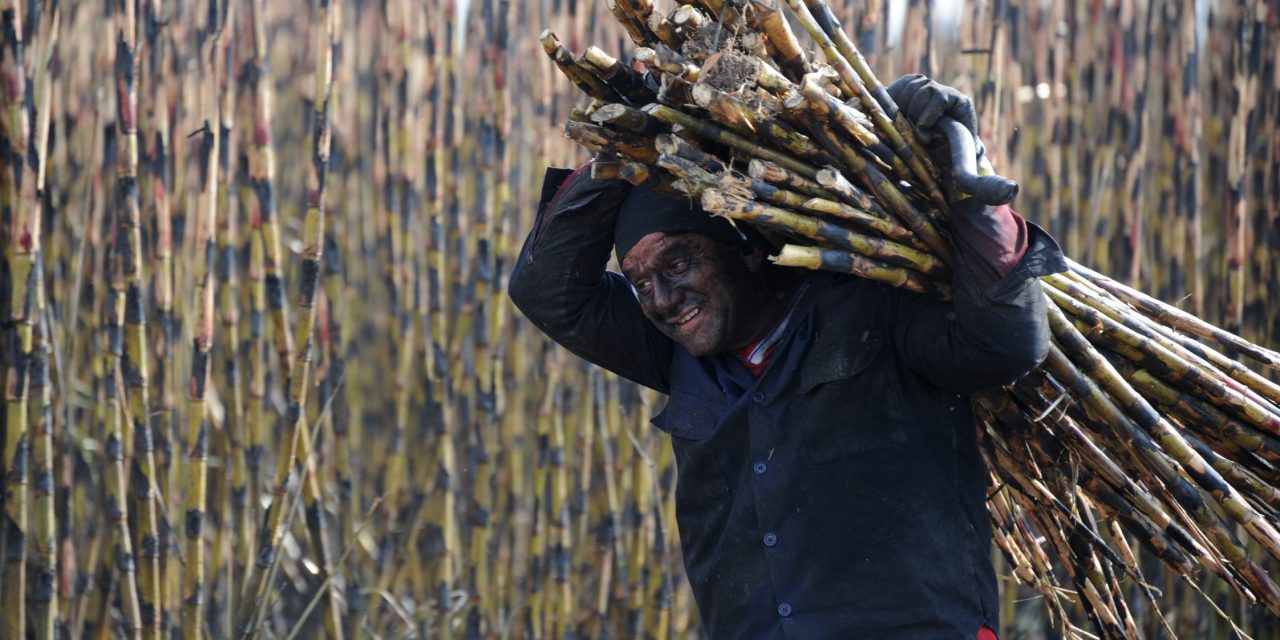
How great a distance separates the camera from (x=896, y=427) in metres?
1.86

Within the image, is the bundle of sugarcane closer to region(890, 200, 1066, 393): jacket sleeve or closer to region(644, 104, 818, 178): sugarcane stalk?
region(644, 104, 818, 178): sugarcane stalk

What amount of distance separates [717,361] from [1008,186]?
618mm

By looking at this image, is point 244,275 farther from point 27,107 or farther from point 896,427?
point 896,427

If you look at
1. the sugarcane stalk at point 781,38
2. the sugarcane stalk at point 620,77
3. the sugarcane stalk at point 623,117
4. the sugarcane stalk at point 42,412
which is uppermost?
the sugarcane stalk at point 781,38

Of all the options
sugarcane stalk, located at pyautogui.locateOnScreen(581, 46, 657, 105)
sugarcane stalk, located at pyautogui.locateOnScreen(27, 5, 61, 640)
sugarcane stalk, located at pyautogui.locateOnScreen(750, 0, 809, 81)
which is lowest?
sugarcane stalk, located at pyautogui.locateOnScreen(27, 5, 61, 640)

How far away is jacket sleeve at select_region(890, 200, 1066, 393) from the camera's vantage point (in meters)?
1.65

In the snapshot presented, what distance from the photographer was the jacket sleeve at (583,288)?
82.0 inches

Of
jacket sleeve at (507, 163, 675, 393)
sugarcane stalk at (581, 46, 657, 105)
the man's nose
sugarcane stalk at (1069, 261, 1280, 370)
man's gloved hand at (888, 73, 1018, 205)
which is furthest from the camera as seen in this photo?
sugarcane stalk at (1069, 261, 1280, 370)

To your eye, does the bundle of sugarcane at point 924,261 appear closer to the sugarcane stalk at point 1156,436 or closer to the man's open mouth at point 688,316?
the sugarcane stalk at point 1156,436

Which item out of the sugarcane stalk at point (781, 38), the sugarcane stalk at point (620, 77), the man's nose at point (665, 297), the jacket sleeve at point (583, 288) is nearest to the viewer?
the sugarcane stalk at point (781, 38)

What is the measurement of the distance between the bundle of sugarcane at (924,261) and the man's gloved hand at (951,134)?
0.08ft

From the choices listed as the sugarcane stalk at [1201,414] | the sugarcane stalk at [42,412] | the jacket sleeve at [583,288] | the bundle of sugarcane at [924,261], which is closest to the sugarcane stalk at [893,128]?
the bundle of sugarcane at [924,261]

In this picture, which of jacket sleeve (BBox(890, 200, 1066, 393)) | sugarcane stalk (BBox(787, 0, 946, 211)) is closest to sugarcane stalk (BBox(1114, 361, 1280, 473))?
jacket sleeve (BBox(890, 200, 1066, 393))

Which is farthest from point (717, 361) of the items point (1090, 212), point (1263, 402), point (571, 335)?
point (1090, 212)
